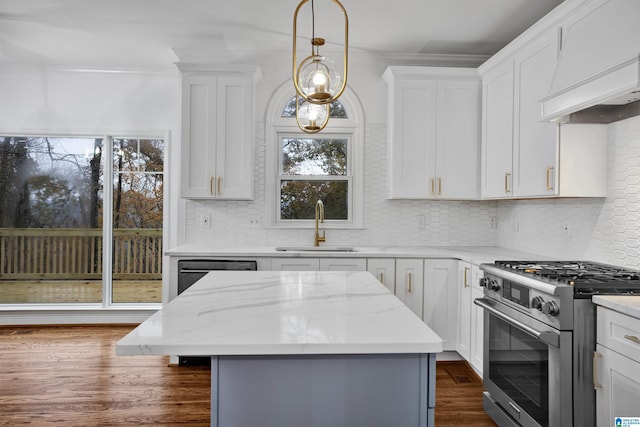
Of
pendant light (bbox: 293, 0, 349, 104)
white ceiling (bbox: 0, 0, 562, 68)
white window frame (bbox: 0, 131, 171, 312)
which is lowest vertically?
white window frame (bbox: 0, 131, 171, 312)

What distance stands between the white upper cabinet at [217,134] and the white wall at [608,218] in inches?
96.0

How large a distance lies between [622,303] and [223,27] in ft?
11.1

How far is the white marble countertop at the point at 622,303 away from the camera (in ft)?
5.47

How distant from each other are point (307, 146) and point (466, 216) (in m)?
1.68

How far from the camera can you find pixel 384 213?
427cm

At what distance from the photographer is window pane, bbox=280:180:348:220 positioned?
4266 millimetres

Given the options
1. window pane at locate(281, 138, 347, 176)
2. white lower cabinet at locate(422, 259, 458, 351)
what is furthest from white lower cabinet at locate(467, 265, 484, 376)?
window pane at locate(281, 138, 347, 176)

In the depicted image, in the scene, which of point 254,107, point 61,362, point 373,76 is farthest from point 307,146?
point 61,362

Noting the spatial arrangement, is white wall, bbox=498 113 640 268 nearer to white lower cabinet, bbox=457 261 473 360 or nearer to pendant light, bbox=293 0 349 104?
white lower cabinet, bbox=457 261 473 360

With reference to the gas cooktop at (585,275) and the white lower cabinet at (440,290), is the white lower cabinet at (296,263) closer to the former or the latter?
the white lower cabinet at (440,290)

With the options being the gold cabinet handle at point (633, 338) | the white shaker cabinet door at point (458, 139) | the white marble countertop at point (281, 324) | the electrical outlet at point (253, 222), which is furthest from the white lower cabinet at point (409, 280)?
the gold cabinet handle at point (633, 338)

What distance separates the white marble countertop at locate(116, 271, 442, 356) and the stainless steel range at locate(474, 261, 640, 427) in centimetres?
77

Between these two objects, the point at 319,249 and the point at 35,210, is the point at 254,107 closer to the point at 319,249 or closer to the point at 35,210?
the point at 319,249

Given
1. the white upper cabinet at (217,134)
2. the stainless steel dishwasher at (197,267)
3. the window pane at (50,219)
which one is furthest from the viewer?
the window pane at (50,219)
